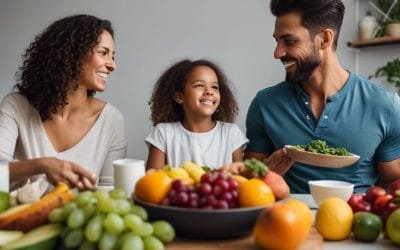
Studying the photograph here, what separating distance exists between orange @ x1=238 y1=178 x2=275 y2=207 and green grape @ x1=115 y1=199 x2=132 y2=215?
0.69 ft

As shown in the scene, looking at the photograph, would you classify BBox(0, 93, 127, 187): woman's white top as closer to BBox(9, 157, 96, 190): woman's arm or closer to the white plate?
BBox(9, 157, 96, 190): woman's arm

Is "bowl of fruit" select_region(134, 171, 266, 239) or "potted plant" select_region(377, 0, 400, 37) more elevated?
"potted plant" select_region(377, 0, 400, 37)

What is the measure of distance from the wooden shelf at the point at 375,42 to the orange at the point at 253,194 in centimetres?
216

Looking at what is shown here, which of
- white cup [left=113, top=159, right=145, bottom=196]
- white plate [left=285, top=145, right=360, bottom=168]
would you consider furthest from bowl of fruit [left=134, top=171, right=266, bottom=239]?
white plate [left=285, top=145, right=360, bottom=168]

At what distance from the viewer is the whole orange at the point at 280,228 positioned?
2.74 feet

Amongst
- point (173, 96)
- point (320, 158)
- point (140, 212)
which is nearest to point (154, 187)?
point (140, 212)

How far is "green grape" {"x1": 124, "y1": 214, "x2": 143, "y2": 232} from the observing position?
83 centimetres

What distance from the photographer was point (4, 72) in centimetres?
316

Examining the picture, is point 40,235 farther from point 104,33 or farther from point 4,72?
point 4,72

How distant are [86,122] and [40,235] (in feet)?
3.40

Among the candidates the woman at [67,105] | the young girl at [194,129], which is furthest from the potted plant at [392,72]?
the woman at [67,105]

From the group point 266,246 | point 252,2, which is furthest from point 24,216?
point 252,2

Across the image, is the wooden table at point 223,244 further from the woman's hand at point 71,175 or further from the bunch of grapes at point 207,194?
the woman's hand at point 71,175

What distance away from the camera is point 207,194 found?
2.86 ft
